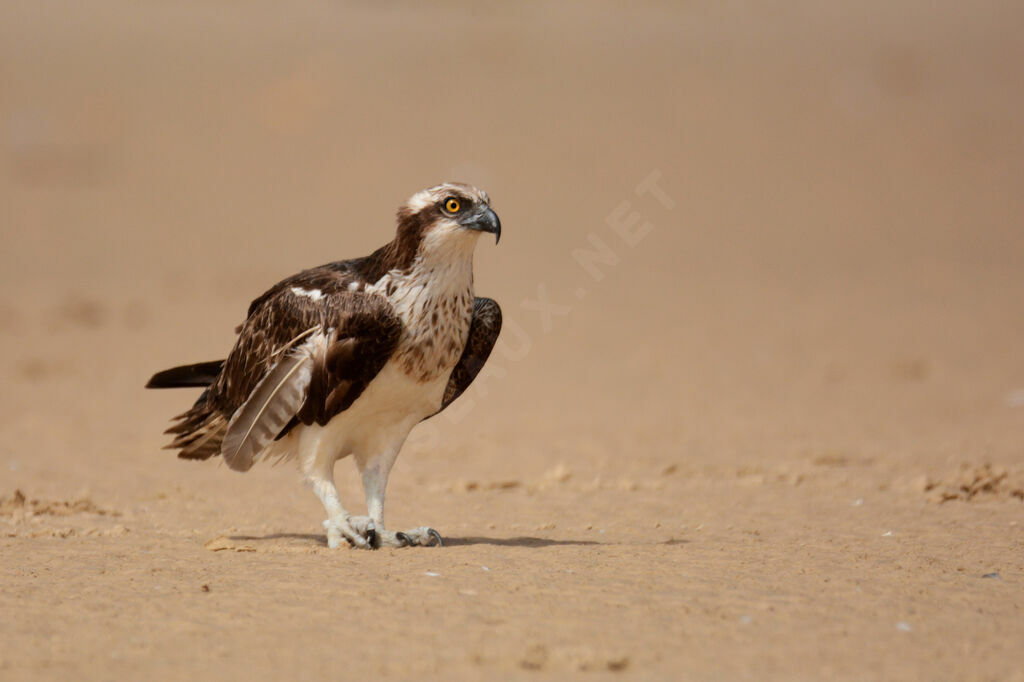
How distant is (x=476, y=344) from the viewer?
686 cm

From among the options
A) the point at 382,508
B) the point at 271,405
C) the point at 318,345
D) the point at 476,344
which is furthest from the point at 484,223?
the point at 382,508

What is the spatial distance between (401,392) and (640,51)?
24858 mm

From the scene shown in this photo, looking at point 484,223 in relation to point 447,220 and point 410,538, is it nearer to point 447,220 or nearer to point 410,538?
point 447,220

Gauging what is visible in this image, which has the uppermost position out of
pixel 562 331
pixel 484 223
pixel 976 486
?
pixel 562 331

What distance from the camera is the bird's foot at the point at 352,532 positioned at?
22.2ft

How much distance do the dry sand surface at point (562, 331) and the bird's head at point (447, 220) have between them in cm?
150

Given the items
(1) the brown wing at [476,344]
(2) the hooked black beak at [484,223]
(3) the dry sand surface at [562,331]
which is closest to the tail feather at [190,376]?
(3) the dry sand surface at [562,331]

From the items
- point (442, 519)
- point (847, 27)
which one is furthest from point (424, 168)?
point (442, 519)

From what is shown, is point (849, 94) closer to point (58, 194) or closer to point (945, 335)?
point (945, 335)

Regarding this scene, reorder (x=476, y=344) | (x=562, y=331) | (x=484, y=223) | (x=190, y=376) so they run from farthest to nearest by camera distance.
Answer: (x=562, y=331), (x=190, y=376), (x=476, y=344), (x=484, y=223)

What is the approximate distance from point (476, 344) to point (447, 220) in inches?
28.5

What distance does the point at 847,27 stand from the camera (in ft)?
104

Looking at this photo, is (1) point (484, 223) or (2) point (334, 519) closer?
(1) point (484, 223)

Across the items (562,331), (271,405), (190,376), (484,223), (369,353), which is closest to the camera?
(369,353)
